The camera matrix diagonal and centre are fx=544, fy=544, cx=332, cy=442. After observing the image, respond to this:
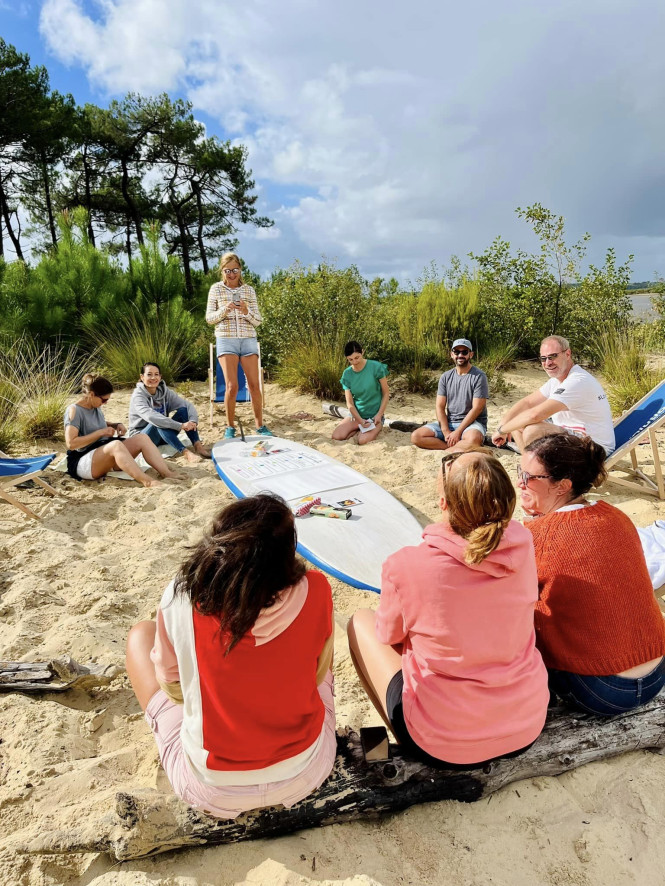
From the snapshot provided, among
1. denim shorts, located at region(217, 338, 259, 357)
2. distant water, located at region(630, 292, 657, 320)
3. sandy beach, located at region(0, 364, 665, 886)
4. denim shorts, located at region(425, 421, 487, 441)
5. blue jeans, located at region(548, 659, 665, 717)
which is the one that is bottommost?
sandy beach, located at region(0, 364, 665, 886)

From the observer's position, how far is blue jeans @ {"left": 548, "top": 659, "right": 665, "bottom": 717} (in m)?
1.70

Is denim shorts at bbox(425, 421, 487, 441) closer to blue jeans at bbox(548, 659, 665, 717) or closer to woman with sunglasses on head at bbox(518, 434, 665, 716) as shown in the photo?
woman with sunglasses on head at bbox(518, 434, 665, 716)

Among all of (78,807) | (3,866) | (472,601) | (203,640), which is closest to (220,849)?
(78,807)

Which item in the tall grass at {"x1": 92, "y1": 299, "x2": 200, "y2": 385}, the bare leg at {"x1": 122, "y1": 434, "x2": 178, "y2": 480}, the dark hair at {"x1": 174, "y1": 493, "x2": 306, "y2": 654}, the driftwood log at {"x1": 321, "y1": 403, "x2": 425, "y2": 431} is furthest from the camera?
the tall grass at {"x1": 92, "y1": 299, "x2": 200, "y2": 385}

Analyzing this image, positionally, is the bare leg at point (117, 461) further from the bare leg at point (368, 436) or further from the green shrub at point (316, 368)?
the green shrub at point (316, 368)

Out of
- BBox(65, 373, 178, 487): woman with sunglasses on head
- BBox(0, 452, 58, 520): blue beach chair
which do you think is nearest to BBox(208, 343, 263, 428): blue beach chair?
BBox(65, 373, 178, 487): woman with sunglasses on head

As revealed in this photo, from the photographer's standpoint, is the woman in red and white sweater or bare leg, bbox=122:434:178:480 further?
bare leg, bbox=122:434:178:480

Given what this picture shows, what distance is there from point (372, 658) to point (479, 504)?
75 centimetres

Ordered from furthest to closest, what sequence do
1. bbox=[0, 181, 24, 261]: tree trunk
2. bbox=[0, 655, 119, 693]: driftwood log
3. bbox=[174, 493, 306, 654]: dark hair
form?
bbox=[0, 181, 24, 261]: tree trunk, bbox=[0, 655, 119, 693]: driftwood log, bbox=[174, 493, 306, 654]: dark hair

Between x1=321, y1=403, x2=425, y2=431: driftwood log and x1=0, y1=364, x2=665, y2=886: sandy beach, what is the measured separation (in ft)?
10.4

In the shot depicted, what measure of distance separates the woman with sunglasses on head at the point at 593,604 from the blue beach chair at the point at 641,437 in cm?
243

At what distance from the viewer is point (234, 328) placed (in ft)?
18.7

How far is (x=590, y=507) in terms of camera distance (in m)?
1.72

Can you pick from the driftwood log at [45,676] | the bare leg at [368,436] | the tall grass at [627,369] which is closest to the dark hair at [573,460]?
the driftwood log at [45,676]
